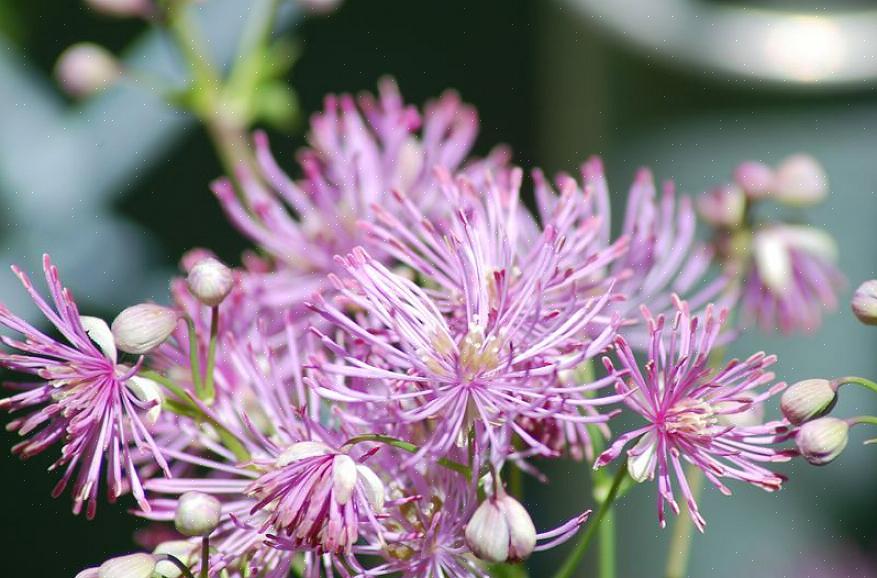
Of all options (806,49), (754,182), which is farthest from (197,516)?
(806,49)

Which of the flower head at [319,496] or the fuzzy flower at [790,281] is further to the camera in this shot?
the fuzzy flower at [790,281]

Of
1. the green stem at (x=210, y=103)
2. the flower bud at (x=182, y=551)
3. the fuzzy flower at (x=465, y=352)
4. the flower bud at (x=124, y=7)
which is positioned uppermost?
the flower bud at (x=124, y=7)

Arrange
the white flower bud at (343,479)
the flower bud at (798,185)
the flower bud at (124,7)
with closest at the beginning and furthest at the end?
the white flower bud at (343,479) < the flower bud at (798,185) < the flower bud at (124,7)

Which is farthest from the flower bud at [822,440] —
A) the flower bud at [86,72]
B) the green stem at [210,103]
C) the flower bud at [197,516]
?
the flower bud at [86,72]

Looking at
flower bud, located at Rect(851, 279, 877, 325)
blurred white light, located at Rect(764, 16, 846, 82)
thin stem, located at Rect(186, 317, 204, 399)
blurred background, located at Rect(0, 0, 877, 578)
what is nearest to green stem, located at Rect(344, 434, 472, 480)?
thin stem, located at Rect(186, 317, 204, 399)

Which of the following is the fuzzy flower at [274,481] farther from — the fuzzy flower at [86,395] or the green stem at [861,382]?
the green stem at [861,382]

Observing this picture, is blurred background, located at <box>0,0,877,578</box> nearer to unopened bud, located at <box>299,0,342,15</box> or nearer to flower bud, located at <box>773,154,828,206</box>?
unopened bud, located at <box>299,0,342,15</box>
